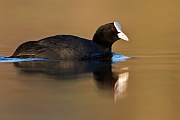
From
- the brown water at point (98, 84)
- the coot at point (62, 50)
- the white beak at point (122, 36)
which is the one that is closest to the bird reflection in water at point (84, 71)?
the brown water at point (98, 84)

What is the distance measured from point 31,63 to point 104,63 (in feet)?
3.74

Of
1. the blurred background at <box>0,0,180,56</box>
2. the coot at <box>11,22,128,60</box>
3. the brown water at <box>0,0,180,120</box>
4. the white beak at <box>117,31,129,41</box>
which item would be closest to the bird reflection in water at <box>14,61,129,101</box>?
the brown water at <box>0,0,180,120</box>

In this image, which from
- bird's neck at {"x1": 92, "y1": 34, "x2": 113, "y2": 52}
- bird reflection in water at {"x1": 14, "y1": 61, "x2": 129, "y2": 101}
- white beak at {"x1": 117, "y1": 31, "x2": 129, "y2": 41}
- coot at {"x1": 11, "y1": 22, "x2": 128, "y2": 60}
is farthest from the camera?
bird's neck at {"x1": 92, "y1": 34, "x2": 113, "y2": 52}

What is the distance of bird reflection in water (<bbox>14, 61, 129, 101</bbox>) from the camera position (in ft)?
22.9

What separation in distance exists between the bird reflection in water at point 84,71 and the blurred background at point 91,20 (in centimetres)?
220

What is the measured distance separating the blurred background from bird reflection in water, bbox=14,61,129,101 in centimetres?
220

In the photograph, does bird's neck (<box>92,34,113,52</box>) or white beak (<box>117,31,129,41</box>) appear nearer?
white beak (<box>117,31,129,41</box>)

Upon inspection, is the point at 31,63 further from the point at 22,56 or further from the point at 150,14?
the point at 150,14

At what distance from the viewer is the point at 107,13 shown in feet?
77.7

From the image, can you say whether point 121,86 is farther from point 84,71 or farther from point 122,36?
point 122,36

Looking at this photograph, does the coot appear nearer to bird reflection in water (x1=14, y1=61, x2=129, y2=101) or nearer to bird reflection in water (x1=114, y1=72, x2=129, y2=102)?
bird reflection in water (x1=14, y1=61, x2=129, y2=101)

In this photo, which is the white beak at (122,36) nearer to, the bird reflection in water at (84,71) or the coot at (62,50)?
the coot at (62,50)

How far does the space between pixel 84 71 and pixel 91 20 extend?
13.5 metres

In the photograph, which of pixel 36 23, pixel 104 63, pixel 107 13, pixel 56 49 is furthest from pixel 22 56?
pixel 107 13
